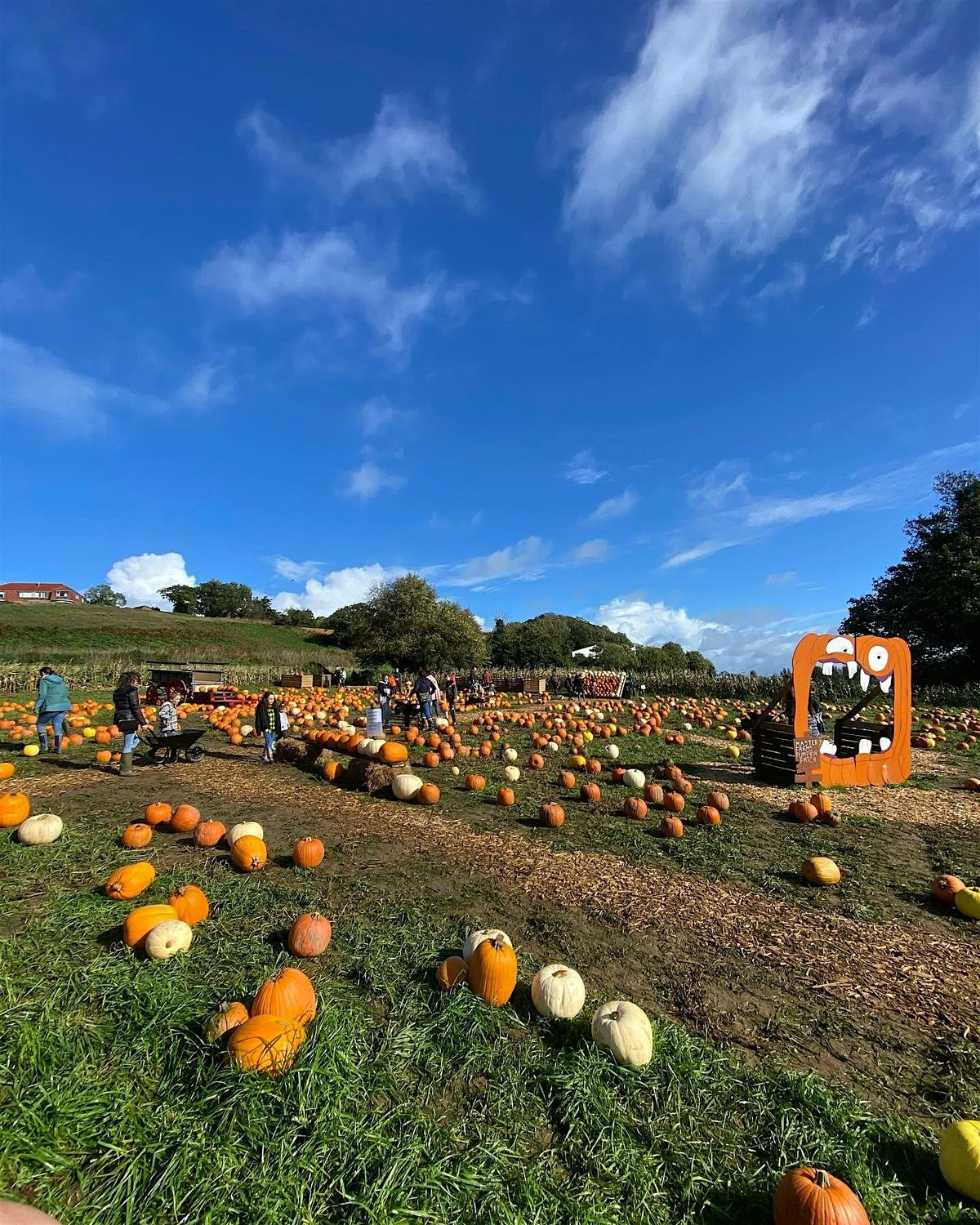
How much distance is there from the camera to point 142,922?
13.7 ft

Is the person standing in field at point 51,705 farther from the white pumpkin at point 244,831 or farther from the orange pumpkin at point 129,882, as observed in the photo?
the orange pumpkin at point 129,882

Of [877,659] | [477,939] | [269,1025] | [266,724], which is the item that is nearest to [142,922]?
[269,1025]

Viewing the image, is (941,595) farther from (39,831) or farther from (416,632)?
(39,831)

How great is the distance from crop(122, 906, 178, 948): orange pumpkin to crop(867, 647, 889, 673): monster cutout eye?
11.5 metres

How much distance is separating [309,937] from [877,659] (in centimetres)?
1090

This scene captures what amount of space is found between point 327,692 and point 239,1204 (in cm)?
2579

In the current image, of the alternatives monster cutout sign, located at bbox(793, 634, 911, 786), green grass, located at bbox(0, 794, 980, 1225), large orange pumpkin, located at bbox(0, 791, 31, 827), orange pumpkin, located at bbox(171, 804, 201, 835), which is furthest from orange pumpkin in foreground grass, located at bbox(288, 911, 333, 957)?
monster cutout sign, located at bbox(793, 634, 911, 786)

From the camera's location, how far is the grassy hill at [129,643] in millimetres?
30062

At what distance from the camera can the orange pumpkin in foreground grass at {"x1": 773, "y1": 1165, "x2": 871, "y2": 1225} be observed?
7.27ft

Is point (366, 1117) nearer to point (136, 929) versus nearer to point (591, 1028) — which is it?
point (591, 1028)

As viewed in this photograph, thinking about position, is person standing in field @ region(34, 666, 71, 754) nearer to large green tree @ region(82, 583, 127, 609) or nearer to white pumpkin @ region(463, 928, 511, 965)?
white pumpkin @ region(463, 928, 511, 965)

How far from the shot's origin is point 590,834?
7496 millimetres

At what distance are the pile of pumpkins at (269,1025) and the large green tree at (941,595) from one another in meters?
44.2

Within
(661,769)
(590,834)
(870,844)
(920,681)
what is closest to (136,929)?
(590,834)
